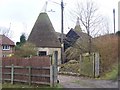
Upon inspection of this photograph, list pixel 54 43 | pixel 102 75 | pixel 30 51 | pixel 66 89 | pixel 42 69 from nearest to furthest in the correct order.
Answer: pixel 66 89 < pixel 42 69 < pixel 102 75 < pixel 30 51 < pixel 54 43

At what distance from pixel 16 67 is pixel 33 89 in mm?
3502

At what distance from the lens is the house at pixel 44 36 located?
54.1m

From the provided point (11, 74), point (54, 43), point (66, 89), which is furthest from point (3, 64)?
point (54, 43)

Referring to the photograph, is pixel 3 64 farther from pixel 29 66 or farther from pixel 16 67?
pixel 29 66

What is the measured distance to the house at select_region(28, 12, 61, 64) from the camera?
54.1 metres

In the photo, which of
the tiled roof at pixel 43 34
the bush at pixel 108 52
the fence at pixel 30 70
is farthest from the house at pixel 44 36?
the fence at pixel 30 70

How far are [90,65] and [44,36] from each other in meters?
32.0

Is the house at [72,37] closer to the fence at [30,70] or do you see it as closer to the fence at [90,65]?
the fence at [90,65]

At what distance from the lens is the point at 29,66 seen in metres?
19.0

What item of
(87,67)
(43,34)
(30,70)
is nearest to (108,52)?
(87,67)

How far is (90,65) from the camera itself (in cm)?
2423

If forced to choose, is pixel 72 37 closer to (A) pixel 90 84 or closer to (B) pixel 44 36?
(B) pixel 44 36

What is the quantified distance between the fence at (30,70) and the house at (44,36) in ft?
104

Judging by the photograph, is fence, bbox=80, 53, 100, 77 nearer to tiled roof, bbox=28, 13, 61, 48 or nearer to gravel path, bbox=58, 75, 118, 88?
gravel path, bbox=58, 75, 118, 88
